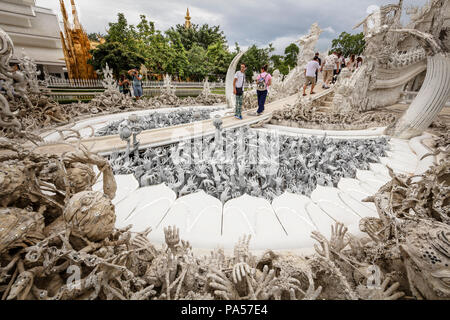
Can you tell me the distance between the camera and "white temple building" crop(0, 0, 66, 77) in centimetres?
1273

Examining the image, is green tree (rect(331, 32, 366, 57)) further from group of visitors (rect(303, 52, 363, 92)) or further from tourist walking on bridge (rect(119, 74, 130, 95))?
tourist walking on bridge (rect(119, 74, 130, 95))

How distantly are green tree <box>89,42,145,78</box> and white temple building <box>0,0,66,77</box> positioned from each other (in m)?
3.86

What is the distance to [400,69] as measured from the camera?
7.46 m

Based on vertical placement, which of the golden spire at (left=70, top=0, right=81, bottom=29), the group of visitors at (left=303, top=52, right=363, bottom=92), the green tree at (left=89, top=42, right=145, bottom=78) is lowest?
the group of visitors at (left=303, top=52, right=363, bottom=92)

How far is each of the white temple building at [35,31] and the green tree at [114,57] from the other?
3.86 metres

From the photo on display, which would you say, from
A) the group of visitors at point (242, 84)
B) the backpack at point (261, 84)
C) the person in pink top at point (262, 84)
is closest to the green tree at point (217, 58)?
the person in pink top at point (262, 84)

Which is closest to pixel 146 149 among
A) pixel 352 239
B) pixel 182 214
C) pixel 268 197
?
pixel 182 214

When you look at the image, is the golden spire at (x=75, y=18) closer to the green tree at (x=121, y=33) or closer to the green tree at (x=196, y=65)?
the green tree at (x=121, y=33)

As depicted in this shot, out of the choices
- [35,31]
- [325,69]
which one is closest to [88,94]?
[35,31]

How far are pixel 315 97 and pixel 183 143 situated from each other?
6.94 meters

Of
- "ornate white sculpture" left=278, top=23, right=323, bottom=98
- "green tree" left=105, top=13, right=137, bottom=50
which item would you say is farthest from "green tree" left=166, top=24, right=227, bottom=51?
"ornate white sculpture" left=278, top=23, right=323, bottom=98

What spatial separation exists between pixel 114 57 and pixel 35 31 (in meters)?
8.82

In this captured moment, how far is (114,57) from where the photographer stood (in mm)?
12477

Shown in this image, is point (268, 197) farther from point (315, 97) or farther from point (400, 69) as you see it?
point (400, 69)
